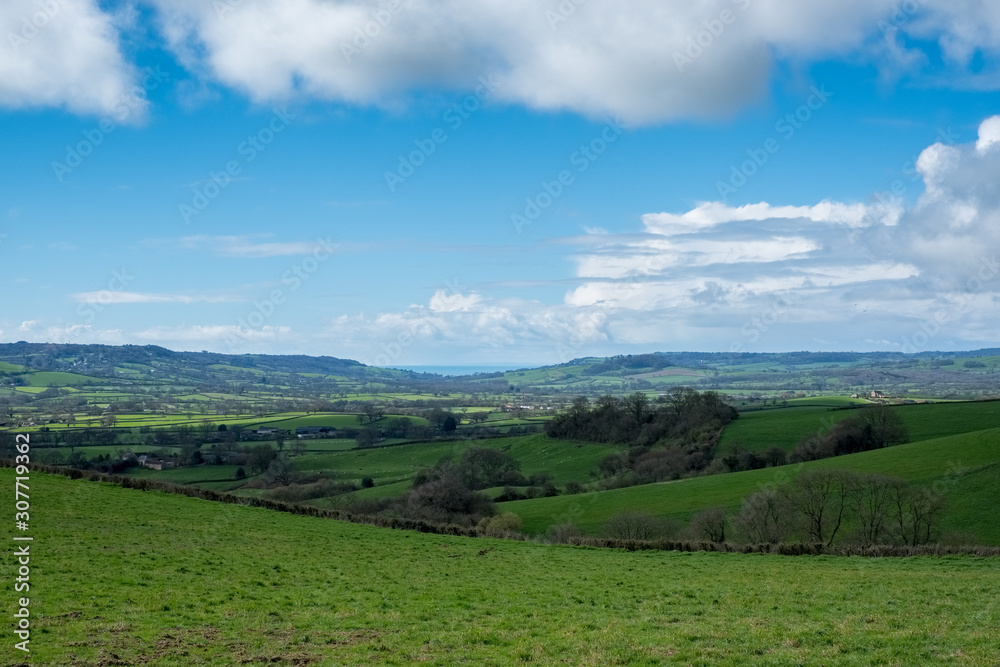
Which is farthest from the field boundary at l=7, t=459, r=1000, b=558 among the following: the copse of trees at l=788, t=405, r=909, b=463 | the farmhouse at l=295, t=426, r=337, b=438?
the farmhouse at l=295, t=426, r=337, b=438

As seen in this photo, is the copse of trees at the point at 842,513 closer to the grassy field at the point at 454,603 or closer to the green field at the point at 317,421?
the grassy field at the point at 454,603

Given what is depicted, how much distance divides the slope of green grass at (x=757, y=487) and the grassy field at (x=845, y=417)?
1665 centimetres

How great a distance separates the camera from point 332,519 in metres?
40.6

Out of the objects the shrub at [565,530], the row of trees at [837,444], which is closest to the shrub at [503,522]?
the shrub at [565,530]

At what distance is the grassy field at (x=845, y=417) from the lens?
77500 mm

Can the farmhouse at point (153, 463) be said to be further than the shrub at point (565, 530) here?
Yes

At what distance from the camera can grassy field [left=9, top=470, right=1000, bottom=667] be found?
1394cm

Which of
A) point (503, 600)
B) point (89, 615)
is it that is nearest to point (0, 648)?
point (89, 615)

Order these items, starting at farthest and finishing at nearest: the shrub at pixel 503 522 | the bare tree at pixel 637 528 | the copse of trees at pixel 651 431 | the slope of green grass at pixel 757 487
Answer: the copse of trees at pixel 651 431 → the slope of green grass at pixel 757 487 → the shrub at pixel 503 522 → the bare tree at pixel 637 528

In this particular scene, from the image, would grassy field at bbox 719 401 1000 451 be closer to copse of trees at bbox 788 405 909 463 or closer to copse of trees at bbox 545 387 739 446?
copse of trees at bbox 788 405 909 463

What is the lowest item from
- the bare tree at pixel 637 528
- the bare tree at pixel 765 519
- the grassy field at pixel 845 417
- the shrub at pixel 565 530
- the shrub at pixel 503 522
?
the shrub at pixel 565 530

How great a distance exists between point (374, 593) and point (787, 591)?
40.0 ft

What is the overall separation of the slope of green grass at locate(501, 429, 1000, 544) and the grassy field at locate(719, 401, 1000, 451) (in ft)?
54.6

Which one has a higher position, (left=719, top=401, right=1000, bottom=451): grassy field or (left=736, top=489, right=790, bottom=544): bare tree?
(left=719, top=401, right=1000, bottom=451): grassy field
